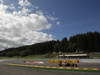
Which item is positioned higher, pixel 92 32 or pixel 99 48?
pixel 92 32

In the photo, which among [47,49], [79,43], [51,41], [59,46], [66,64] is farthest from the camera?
[51,41]

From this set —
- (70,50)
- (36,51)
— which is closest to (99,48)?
(70,50)

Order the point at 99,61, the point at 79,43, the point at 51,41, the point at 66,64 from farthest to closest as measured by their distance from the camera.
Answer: the point at 51,41
the point at 79,43
the point at 99,61
the point at 66,64

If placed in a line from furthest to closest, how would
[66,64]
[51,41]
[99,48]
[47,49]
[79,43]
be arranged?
[51,41] < [47,49] < [79,43] < [99,48] < [66,64]

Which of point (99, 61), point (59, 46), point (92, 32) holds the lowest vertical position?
point (99, 61)

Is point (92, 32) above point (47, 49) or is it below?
above

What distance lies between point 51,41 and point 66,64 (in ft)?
445

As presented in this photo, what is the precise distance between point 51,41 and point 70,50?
4289 cm

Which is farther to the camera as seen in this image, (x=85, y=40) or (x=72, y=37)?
(x=72, y=37)

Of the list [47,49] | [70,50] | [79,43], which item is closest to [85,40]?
[79,43]

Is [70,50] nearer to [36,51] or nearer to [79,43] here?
[79,43]

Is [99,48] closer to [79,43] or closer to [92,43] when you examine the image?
[92,43]

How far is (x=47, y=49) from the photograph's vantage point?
15138 cm

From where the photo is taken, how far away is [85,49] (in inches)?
4459
